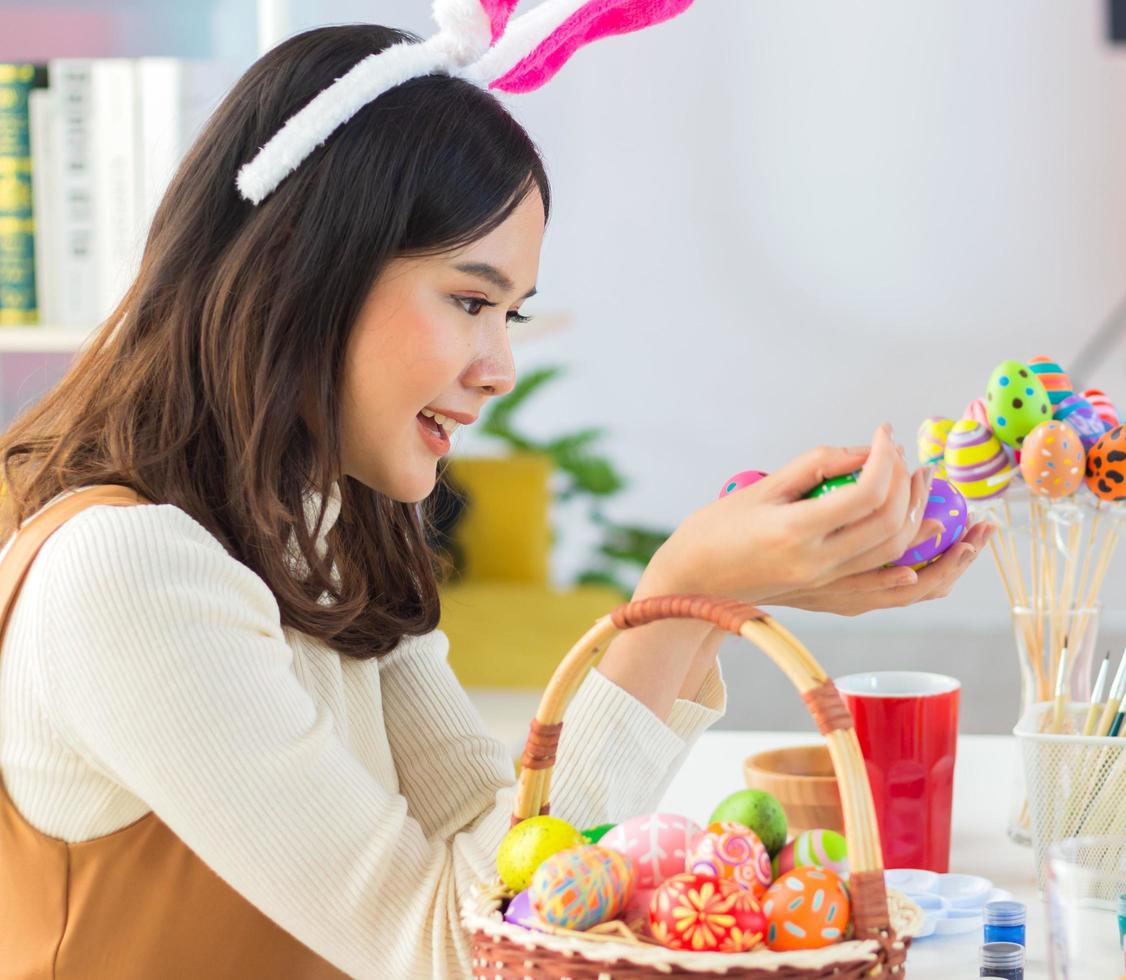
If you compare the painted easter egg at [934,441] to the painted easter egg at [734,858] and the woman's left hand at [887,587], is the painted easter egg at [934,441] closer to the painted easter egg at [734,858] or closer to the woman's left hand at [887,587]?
the woman's left hand at [887,587]

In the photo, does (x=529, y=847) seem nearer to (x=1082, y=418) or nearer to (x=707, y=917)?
(x=707, y=917)

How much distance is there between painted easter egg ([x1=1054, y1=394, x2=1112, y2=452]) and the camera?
1150 mm

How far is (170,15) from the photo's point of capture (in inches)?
88.1

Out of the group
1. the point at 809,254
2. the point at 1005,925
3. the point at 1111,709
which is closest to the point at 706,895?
the point at 1005,925

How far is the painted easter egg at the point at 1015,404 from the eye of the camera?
115 cm

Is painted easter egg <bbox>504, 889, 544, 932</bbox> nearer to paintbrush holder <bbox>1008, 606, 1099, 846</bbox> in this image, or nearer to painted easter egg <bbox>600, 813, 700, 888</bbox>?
painted easter egg <bbox>600, 813, 700, 888</bbox>

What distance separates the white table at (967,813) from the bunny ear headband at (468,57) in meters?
0.62

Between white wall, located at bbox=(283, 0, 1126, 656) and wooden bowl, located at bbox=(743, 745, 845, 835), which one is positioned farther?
white wall, located at bbox=(283, 0, 1126, 656)

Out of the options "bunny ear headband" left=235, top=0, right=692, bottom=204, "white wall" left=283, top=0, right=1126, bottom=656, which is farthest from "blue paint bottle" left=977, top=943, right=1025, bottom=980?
"white wall" left=283, top=0, right=1126, bottom=656

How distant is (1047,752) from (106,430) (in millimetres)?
702

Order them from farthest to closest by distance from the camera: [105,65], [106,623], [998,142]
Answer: [998,142] → [105,65] → [106,623]

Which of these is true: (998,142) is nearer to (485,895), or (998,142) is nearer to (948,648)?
(948,648)

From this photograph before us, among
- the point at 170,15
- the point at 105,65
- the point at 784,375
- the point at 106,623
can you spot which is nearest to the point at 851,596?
the point at 106,623

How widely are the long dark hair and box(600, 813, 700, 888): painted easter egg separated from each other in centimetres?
34
